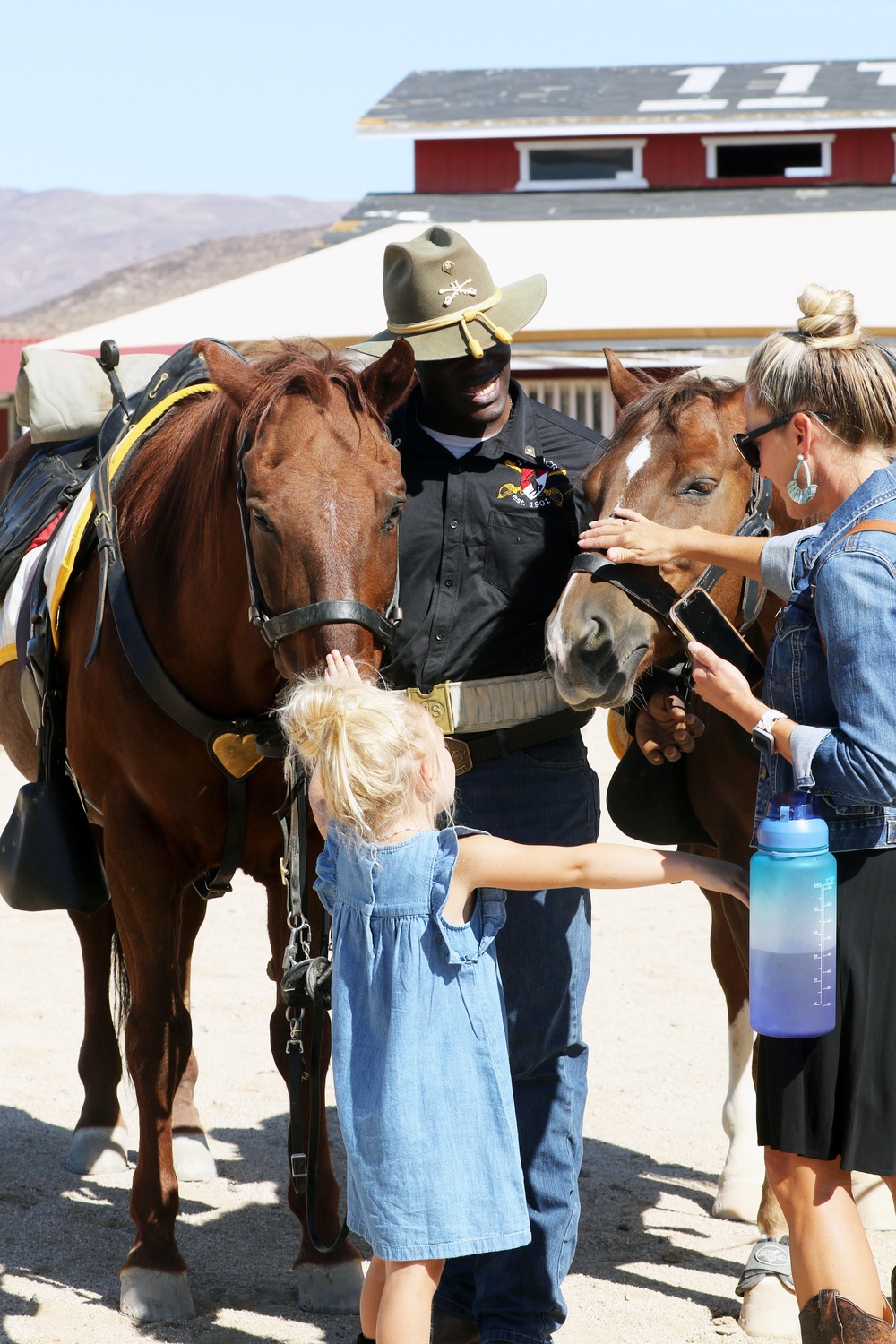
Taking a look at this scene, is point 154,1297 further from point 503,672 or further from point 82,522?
point 82,522

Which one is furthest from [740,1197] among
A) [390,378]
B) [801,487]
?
[390,378]

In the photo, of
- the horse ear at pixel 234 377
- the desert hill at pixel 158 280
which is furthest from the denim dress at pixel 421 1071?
the desert hill at pixel 158 280

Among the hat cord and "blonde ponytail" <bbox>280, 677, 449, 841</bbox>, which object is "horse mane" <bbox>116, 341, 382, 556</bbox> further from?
"blonde ponytail" <bbox>280, 677, 449, 841</bbox>

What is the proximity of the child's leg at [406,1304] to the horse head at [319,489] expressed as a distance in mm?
1025

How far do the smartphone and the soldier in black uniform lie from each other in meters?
0.35

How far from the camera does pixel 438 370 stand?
274 centimetres

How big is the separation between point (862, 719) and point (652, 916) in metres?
4.64

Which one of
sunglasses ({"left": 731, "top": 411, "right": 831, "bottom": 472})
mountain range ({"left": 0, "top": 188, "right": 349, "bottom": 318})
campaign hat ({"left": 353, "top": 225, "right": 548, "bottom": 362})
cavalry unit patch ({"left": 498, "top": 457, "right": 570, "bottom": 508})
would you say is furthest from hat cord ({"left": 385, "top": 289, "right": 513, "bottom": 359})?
mountain range ({"left": 0, "top": 188, "right": 349, "bottom": 318})

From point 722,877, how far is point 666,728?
Result: 762mm

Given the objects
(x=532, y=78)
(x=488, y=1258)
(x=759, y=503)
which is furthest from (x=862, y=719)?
(x=532, y=78)

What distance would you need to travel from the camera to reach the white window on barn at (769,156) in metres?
21.9

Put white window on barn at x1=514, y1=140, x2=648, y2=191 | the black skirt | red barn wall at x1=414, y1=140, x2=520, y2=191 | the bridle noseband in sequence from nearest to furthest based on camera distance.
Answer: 1. the black skirt
2. the bridle noseband
3. white window on barn at x1=514, y1=140, x2=648, y2=191
4. red barn wall at x1=414, y1=140, x2=520, y2=191

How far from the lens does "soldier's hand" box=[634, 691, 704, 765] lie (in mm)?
2727

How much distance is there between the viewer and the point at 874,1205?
11.1ft
